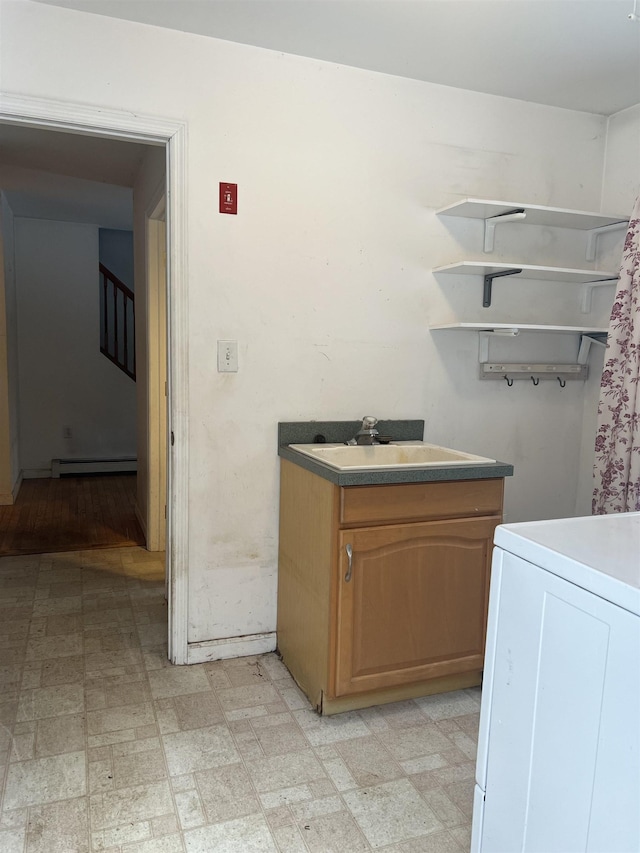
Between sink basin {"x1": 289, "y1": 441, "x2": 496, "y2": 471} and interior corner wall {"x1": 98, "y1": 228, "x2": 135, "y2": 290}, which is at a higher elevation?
interior corner wall {"x1": 98, "y1": 228, "x2": 135, "y2": 290}

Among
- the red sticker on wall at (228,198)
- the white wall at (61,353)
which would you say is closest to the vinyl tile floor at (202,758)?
the red sticker on wall at (228,198)

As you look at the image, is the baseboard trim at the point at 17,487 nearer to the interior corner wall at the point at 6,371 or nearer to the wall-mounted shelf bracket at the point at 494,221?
the interior corner wall at the point at 6,371

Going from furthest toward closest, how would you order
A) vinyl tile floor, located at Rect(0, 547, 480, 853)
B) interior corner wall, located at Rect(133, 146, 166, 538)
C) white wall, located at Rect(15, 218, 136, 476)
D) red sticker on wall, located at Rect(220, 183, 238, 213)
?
white wall, located at Rect(15, 218, 136, 476) → interior corner wall, located at Rect(133, 146, 166, 538) → red sticker on wall, located at Rect(220, 183, 238, 213) → vinyl tile floor, located at Rect(0, 547, 480, 853)

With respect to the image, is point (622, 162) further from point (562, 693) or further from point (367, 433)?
point (562, 693)

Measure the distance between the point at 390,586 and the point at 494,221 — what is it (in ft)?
5.34

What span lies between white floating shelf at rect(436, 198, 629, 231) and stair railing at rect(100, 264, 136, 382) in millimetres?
4392

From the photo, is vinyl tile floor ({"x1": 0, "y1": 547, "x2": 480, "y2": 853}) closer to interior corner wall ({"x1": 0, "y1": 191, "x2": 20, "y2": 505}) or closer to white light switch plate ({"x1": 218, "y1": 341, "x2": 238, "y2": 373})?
white light switch plate ({"x1": 218, "y1": 341, "x2": 238, "y2": 373})

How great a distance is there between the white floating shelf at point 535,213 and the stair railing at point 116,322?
14.4ft

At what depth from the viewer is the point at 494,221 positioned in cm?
271

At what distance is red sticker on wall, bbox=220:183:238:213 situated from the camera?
234 centimetres

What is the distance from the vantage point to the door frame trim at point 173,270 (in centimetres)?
212

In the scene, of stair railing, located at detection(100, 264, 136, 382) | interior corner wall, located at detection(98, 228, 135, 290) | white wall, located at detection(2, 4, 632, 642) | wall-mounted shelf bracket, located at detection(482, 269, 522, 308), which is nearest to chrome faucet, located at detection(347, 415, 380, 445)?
white wall, located at detection(2, 4, 632, 642)

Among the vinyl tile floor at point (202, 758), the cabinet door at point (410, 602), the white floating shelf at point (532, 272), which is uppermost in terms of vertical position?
the white floating shelf at point (532, 272)

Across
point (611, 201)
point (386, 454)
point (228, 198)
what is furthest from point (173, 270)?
point (611, 201)
